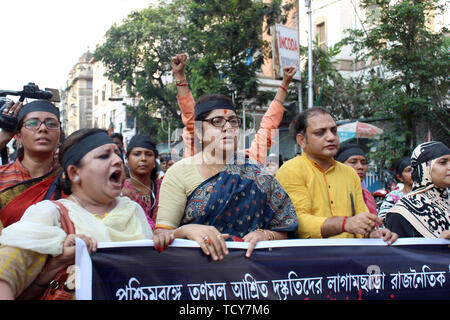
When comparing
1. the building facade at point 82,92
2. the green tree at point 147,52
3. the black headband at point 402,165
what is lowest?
the black headband at point 402,165

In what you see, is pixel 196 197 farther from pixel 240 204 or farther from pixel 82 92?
pixel 82 92

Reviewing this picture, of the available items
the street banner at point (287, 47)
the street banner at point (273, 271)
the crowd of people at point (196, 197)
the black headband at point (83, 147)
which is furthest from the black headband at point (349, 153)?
the street banner at point (287, 47)

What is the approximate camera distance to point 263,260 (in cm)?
220

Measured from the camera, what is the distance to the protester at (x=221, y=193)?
240cm

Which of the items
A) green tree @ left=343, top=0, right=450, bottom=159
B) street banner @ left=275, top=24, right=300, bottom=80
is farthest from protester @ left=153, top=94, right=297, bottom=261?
street banner @ left=275, top=24, right=300, bottom=80

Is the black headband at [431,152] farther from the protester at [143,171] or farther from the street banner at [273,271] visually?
the protester at [143,171]

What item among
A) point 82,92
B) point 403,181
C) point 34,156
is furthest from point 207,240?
point 82,92

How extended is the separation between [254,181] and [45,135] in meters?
1.54

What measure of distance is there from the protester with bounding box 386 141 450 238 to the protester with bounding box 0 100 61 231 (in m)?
2.47

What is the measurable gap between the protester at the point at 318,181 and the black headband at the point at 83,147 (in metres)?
1.24

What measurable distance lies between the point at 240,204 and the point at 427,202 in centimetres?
157

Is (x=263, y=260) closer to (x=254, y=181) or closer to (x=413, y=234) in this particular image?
(x=254, y=181)

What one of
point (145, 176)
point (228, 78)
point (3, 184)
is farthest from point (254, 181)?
point (228, 78)

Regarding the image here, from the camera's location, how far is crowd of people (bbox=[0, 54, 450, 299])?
1947mm
